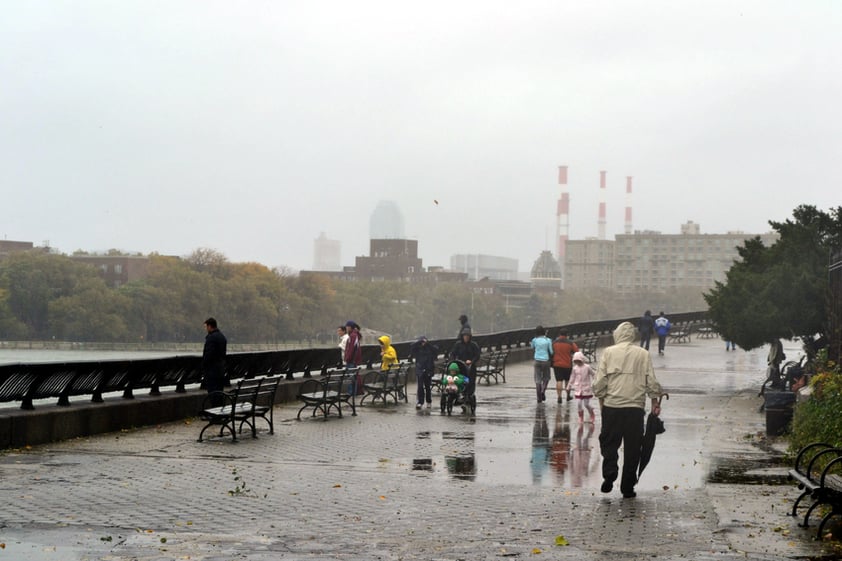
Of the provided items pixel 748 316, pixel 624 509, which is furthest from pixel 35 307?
pixel 624 509

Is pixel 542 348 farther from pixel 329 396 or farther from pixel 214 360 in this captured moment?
pixel 214 360

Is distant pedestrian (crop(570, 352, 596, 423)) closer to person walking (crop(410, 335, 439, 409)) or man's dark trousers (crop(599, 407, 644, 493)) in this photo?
person walking (crop(410, 335, 439, 409))

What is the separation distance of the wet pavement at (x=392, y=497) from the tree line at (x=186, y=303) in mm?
70979

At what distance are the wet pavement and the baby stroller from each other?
7.60ft

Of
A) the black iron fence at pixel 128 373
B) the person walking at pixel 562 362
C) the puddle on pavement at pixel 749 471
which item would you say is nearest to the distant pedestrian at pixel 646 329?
the black iron fence at pixel 128 373

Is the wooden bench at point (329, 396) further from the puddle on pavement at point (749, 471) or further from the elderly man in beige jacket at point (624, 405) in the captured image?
the elderly man in beige jacket at point (624, 405)

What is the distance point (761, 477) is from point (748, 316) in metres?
16.8

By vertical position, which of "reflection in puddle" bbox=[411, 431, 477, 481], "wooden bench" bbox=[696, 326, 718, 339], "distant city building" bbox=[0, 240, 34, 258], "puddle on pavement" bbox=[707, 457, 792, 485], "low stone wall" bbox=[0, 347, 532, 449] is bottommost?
"reflection in puddle" bbox=[411, 431, 477, 481]

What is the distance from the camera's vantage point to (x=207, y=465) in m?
13.8

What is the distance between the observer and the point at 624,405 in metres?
11.8

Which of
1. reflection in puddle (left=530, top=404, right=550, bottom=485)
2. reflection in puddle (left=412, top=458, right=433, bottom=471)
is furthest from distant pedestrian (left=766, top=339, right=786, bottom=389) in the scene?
reflection in puddle (left=412, top=458, right=433, bottom=471)

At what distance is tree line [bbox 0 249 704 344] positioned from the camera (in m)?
88.4

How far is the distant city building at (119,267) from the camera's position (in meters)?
124

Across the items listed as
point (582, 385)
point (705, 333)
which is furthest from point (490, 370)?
point (705, 333)
